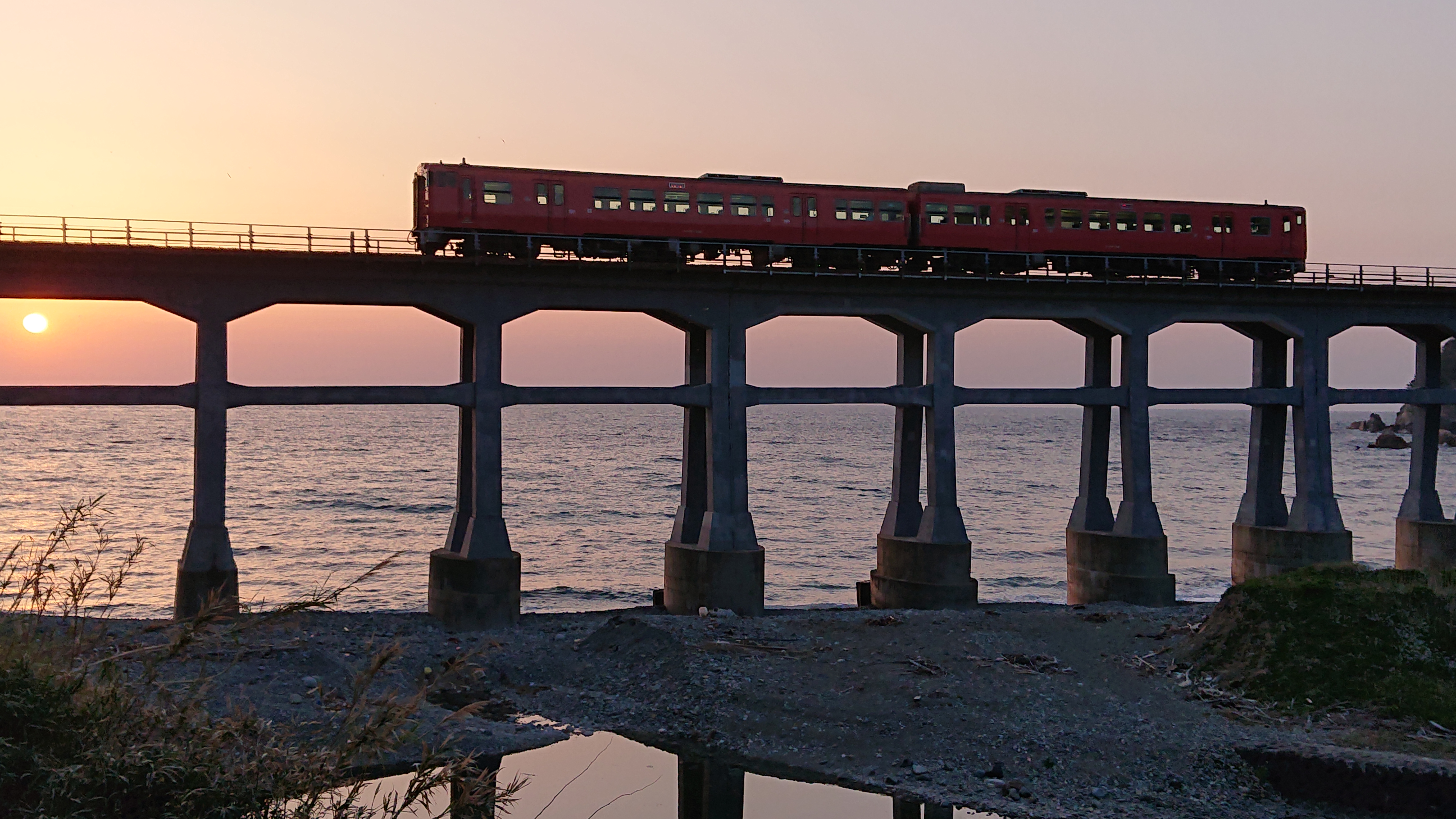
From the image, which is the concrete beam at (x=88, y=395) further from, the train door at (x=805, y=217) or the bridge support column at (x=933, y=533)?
the bridge support column at (x=933, y=533)

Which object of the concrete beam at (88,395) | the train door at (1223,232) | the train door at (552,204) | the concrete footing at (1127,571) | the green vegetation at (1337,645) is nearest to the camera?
the green vegetation at (1337,645)

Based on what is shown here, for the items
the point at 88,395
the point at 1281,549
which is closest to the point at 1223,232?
the point at 1281,549

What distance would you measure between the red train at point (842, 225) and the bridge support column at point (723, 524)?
3019 millimetres

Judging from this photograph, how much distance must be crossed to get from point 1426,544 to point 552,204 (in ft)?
101

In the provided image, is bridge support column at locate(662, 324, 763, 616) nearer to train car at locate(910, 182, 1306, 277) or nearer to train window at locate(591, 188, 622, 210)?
train window at locate(591, 188, 622, 210)

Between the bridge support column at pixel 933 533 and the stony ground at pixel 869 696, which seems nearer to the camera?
the stony ground at pixel 869 696

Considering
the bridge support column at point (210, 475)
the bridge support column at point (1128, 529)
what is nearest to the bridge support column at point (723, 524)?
the bridge support column at point (1128, 529)

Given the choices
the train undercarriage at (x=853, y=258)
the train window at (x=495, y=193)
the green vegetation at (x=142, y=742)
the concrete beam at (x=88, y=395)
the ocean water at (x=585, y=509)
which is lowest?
the ocean water at (x=585, y=509)

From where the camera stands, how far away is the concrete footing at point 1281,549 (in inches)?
1419

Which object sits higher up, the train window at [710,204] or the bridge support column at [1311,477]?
the train window at [710,204]

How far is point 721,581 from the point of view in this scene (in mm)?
30500

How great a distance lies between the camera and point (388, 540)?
194ft

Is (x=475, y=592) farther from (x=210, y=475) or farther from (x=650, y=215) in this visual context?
(x=650, y=215)

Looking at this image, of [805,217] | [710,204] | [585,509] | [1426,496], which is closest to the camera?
[710,204]
